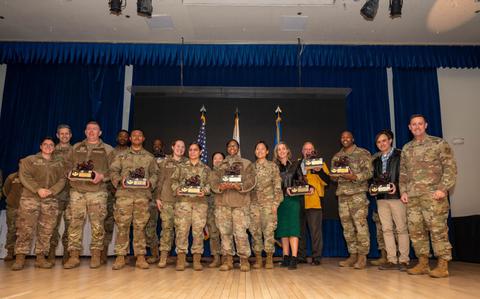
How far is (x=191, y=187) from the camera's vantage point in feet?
14.8

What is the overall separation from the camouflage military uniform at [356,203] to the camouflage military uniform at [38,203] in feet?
12.1

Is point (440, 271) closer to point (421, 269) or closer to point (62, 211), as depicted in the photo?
point (421, 269)

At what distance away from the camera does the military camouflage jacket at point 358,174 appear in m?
4.91

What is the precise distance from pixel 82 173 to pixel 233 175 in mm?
1839

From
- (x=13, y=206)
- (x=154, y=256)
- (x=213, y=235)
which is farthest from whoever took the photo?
(x=13, y=206)

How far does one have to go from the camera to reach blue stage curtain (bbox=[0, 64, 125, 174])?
7.28m

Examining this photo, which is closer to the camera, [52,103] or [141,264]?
[141,264]

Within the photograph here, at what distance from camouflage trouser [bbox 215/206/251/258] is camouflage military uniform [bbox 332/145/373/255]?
1.37 metres

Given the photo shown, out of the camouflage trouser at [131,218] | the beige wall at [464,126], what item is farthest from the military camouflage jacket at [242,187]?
the beige wall at [464,126]

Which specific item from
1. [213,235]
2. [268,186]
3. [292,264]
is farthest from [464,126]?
[213,235]

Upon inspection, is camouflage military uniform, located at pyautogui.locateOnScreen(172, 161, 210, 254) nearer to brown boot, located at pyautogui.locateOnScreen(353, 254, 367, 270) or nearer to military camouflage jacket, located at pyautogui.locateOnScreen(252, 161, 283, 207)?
military camouflage jacket, located at pyautogui.locateOnScreen(252, 161, 283, 207)

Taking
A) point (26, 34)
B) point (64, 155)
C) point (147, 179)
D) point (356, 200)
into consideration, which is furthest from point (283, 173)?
point (26, 34)

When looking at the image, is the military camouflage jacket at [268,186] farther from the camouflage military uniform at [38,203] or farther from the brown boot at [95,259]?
the camouflage military uniform at [38,203]

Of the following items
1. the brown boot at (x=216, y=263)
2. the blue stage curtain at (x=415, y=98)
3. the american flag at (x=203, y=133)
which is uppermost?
the blue stage curtain at (x=415, y=98)
